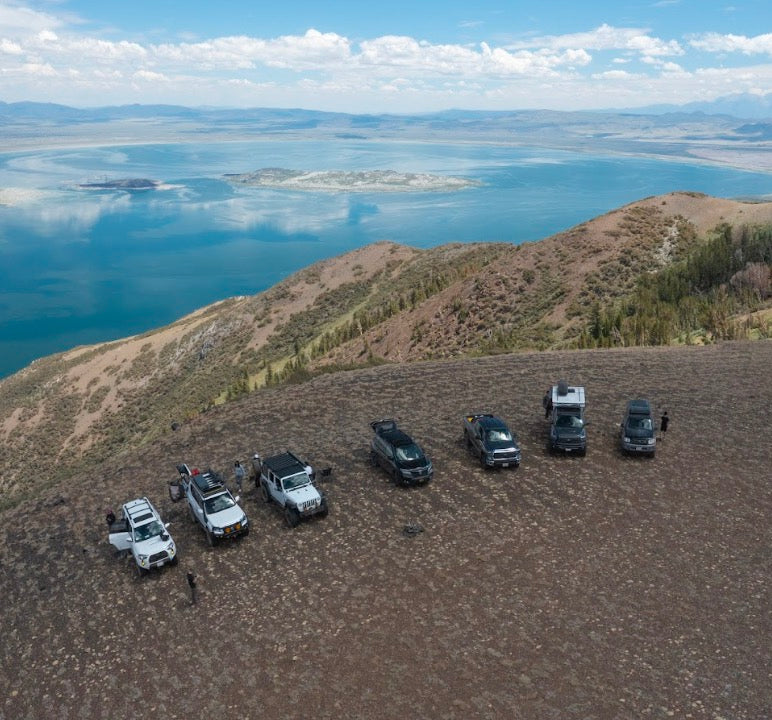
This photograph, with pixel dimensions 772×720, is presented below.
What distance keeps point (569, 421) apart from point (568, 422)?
0.06 meters

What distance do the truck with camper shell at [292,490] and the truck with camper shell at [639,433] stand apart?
10794 mm

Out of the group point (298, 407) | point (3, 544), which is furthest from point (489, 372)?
point (3, 544)

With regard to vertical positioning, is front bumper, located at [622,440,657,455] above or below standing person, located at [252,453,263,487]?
above

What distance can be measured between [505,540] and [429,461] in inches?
175

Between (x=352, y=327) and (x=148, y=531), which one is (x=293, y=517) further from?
(x=352, y=327)

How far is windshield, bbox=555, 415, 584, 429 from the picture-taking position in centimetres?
2344

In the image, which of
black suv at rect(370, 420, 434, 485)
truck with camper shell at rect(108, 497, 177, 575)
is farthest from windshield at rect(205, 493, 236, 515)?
black suv at rect(370, 420, 434, 485)

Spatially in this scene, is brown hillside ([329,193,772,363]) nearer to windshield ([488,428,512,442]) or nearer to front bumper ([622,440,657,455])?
front bumper ([622,440,657,455])

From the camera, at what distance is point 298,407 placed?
31.8 metres

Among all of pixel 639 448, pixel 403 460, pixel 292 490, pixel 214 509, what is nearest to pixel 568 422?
pixel 639 448

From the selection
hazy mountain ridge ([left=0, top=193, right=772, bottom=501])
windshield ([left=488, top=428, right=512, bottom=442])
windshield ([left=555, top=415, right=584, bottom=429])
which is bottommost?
hazy mountain ridge ([left=0, top=193, right=772, bottom=501])

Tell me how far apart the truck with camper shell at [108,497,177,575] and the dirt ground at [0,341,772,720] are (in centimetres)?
49

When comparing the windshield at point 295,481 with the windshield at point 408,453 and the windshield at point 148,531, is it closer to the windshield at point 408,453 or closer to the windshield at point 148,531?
the windshield at point 408,453

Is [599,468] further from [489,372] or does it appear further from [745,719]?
[489,372]
